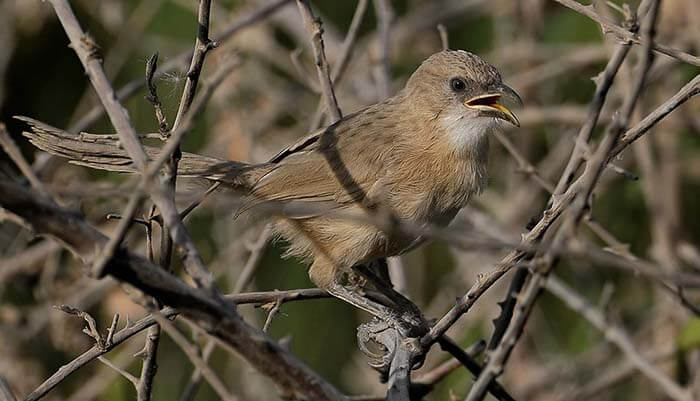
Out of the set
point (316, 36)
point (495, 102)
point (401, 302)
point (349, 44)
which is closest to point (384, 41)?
point (349, 44)

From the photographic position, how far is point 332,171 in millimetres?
4102

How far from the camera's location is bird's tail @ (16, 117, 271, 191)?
134 inches

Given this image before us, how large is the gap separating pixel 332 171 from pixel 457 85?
24.4 inches

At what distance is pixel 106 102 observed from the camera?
85.0 inches

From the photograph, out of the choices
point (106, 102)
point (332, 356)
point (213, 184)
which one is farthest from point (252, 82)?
point (106, 102)

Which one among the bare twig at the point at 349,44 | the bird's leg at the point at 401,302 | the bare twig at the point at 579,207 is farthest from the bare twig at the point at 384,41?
the bare twig at the point at 579,207

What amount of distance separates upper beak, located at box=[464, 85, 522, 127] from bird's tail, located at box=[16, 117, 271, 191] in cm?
89

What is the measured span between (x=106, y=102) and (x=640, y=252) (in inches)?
191

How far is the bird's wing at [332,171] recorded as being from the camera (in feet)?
13.3

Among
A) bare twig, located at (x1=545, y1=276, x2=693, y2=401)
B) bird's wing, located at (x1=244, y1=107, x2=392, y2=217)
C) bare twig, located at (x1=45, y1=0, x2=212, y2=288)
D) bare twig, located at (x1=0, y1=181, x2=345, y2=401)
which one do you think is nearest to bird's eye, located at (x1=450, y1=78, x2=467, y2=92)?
bird's wing, located at (x1=244, y1=107, x2=392, y2=217)

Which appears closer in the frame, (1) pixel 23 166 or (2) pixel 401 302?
(1) pixel 23 166

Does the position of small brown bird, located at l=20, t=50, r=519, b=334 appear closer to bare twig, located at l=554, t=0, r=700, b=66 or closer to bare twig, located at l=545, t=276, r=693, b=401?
bare twig, located at l=545, t=276, r=693, b=401

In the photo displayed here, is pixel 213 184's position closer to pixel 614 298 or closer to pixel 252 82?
pixel 252 82

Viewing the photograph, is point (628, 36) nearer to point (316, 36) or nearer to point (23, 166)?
point (316, 36)
